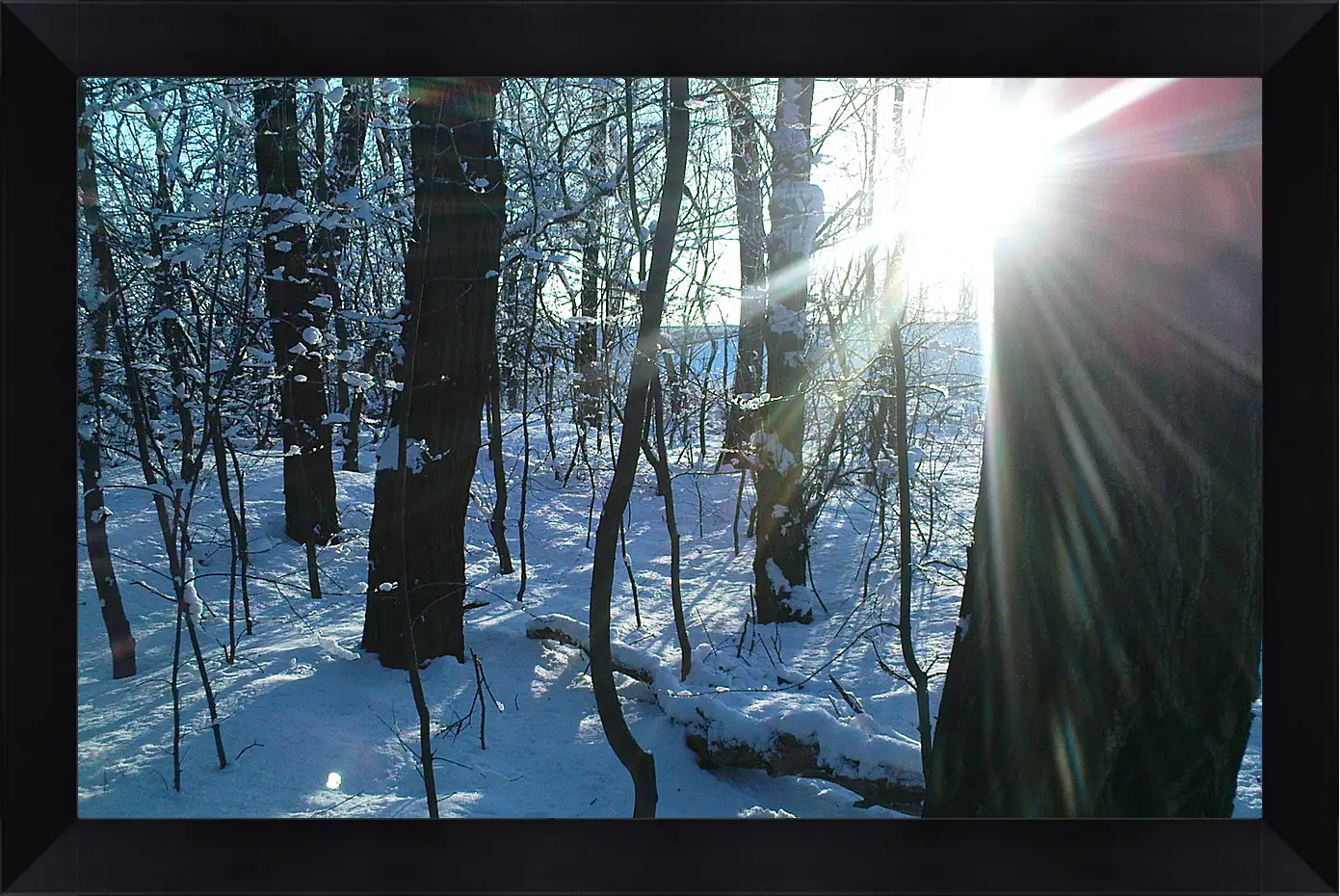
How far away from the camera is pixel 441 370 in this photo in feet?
10.3

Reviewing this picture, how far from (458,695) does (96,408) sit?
6.13 feet

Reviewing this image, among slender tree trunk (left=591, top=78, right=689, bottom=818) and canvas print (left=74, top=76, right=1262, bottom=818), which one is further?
slender tree trunk (left=591, top=78, right=689, bottom=818)

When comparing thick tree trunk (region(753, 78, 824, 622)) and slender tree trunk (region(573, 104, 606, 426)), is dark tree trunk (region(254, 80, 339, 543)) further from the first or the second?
thick tree trunk (region(753, 78, 824, 622))

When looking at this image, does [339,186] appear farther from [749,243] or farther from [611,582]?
[611,582]

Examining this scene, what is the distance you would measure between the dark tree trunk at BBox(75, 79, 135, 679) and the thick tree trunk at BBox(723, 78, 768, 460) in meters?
Answer: 2.75

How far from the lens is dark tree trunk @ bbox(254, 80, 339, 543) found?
3.78 metres

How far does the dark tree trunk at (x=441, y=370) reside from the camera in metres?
3.02

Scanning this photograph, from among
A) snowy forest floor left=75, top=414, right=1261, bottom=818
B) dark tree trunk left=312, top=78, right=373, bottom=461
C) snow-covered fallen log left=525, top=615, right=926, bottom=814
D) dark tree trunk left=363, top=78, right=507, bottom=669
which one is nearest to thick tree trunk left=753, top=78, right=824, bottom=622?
snowy forest floor left=75, top=414, right=1261, bottom=818

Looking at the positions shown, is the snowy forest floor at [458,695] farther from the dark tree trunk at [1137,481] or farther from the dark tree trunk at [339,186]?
the dark tree trunk at [339,186]
